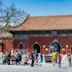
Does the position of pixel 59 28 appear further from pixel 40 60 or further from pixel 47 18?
pixel 40 60

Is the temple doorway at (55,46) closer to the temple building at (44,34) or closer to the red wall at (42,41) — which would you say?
the temple building at (44,34)

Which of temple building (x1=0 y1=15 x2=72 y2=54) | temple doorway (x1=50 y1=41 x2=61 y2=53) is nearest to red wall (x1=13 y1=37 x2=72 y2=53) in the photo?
temple building (x1=0 y1=15 x2=72 y2=54)

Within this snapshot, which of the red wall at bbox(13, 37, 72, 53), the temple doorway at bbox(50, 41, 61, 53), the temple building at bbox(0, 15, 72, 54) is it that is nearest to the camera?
the temple building at bbox(0, 15, 72, 54)

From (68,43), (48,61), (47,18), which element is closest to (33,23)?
(47,18)

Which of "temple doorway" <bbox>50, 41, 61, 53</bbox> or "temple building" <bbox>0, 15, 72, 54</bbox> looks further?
"temple doorway" <bbox>50, 41, 61, 53</bbox>

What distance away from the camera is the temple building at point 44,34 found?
182 ft

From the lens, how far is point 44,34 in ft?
186

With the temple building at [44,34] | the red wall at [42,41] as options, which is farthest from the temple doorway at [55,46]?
the red wall at [42,41]

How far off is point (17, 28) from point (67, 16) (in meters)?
8.53

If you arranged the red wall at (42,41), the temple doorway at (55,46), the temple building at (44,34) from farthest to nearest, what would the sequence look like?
the temple doorway at (55,46)
the red wall at (42,41)
the temple building at (44,34)

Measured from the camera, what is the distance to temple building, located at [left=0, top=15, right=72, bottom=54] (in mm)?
55625

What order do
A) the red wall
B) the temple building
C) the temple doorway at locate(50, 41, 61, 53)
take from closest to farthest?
the temple building
the red wall
the temple doorway at locate(50, 41, 61, 53)

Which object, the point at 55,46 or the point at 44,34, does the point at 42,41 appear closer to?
the point at 44,34

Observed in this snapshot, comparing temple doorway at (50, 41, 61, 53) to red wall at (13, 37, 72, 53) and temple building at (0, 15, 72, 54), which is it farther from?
red wall at (13, 37, 72, 53)
